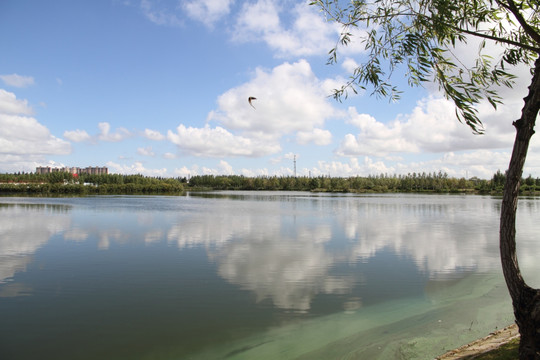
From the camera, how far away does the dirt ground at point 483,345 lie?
5.94 meters

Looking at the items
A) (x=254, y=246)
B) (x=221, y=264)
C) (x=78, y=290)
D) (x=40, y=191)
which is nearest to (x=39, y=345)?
(x=78, y=290)

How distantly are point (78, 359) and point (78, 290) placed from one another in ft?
14.5

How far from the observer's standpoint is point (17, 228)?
2320cm

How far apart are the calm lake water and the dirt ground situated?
1.81 feet

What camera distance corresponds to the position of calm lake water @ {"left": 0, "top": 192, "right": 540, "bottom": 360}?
717 centimetres

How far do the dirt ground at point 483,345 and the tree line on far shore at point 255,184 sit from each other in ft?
349

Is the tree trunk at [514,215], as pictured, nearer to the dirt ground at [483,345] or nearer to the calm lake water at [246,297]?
the dirt ground at [483,345]

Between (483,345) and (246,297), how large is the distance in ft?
18.9

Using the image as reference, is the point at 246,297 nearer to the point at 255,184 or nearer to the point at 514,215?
the point at 514,215

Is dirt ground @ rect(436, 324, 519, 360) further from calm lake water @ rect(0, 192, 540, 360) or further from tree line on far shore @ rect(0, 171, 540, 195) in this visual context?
tree line on far shore @ rect(0, 171, 540, 195)

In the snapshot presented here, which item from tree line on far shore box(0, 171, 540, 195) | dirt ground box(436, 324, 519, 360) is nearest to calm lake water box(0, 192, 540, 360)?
dirt ground box(436, 324, 519, 360)

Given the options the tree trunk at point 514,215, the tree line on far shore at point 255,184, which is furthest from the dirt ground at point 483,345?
the tree line on far shore at point 255,184

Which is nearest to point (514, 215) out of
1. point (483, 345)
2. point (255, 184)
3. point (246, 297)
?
point (483, 345)

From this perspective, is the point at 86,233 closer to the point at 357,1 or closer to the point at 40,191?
the point at 357,1
